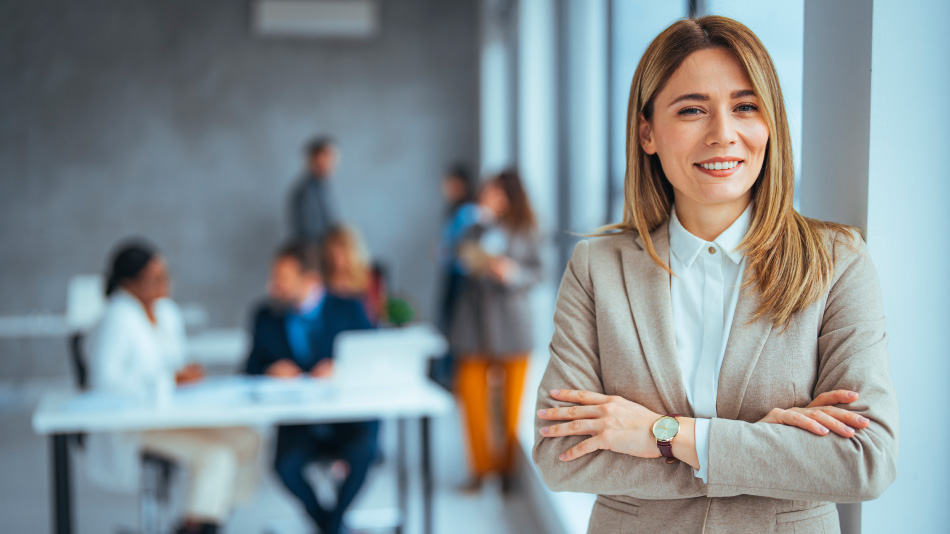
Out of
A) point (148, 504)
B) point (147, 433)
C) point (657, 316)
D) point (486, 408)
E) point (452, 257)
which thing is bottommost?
point (148, 504)

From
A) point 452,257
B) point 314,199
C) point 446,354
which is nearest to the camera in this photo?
point 452,257

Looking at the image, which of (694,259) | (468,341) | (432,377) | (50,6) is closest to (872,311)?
(694,259)

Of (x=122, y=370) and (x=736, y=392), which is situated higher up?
(x=736, y=392)

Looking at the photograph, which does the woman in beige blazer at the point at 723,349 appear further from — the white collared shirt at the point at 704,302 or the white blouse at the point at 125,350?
the white blouse at the point at 125,350

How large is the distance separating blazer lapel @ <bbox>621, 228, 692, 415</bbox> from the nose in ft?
0.69

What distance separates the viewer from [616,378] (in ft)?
4.27

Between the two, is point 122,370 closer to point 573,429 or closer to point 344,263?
point 344,263

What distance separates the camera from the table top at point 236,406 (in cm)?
273

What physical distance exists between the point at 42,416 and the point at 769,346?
2555 millimetres

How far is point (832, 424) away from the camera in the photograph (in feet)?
3.68

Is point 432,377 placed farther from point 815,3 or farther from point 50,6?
point 50,6

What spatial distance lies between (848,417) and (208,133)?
23.5 ft

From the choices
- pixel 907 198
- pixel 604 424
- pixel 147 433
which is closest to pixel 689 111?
pixel 907 198

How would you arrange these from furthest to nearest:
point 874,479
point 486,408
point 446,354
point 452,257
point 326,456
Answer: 1. point 446,354
2. point 452,257
3. point 486,408
4. point 326,456
5. point 874,479
